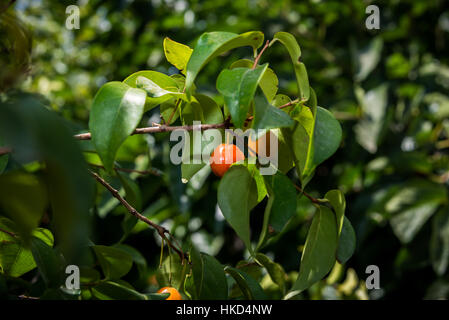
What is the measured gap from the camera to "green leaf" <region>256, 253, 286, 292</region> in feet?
2.19

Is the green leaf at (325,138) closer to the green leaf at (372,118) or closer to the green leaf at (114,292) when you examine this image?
the green leaf at (114,292)

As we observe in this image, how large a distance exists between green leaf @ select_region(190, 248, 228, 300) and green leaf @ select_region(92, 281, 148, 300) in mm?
72

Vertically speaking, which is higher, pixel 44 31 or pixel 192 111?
pixel 44 31

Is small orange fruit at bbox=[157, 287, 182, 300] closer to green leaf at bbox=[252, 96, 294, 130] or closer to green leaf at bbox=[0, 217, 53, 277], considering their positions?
green leaf at bbox=[0, 217, 53, 277]

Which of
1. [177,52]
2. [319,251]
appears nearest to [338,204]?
[319,251]

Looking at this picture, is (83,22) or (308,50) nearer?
(308,50)

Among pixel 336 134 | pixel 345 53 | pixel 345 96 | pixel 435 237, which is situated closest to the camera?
pixel 336 134

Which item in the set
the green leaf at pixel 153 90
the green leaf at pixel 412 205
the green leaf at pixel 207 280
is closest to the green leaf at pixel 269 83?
the green leaf at pixel 153 90

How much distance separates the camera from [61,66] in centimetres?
273

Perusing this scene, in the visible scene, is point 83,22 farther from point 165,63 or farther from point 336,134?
point 336,134

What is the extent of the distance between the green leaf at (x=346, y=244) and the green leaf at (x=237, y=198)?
15 cm

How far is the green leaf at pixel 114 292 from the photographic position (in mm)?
530

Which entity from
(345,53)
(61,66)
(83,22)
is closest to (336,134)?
(345,53)
